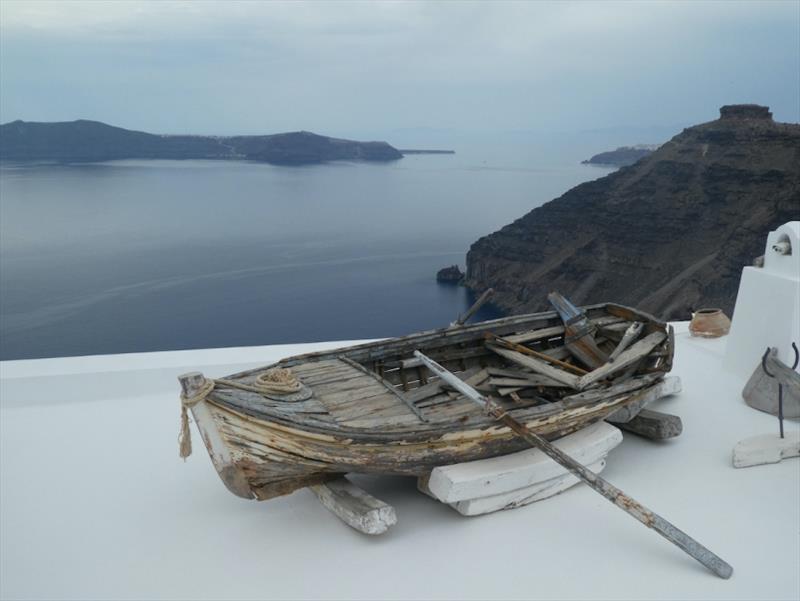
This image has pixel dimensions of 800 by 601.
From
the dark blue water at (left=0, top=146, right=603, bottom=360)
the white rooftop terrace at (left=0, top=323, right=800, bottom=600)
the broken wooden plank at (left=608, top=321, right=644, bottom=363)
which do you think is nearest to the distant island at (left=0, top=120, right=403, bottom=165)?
the dark blue water at (left=0, top=146, right=603, bottom=360)

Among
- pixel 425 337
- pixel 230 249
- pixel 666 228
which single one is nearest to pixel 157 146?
pixel 230 249

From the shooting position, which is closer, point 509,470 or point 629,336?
point 509,470

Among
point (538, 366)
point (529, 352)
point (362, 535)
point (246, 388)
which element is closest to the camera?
→ point (246, 388)

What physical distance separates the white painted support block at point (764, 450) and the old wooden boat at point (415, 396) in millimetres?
620

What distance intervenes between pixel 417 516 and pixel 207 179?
14471 mm

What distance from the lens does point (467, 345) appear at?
408 cm

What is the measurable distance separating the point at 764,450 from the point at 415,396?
201 centimetres

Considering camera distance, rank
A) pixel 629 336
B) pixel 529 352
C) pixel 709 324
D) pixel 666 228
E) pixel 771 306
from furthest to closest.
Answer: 1. pixel 666 228
2. pixel 709 324
3. pixel 771 306
4. pixel 629 336
5. pixel 529 352

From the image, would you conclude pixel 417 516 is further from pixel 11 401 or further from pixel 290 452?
pixel 11 401

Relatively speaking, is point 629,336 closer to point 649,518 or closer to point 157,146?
point 649,518

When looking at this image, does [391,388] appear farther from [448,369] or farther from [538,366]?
[538,366]

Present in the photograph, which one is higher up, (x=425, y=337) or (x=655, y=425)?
(x=425, y=337)

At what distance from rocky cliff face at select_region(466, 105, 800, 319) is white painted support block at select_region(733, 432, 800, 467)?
6.26 meters

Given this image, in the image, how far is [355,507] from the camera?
2.78 m
